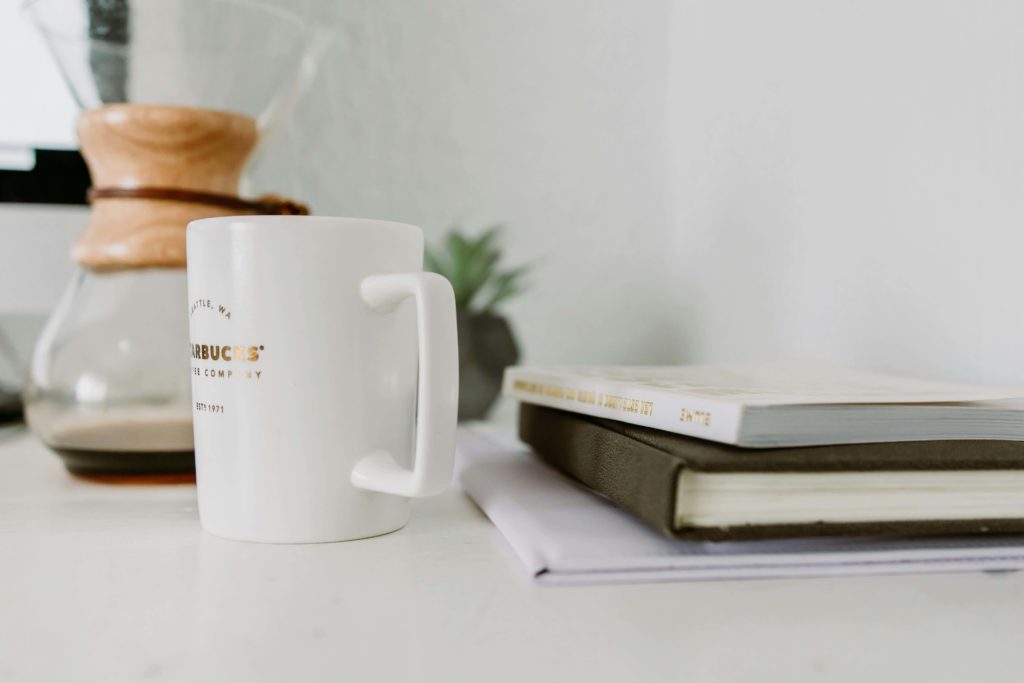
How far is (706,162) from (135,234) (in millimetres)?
570

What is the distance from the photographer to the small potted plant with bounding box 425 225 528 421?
88 centimetres

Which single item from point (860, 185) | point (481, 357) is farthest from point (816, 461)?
point (481, 357)

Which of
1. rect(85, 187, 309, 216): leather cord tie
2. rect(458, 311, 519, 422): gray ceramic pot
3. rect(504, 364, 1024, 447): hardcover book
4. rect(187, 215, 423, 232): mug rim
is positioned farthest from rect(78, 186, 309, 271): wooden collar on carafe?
rect(458, 311, 519, 422): gray ceramic pot

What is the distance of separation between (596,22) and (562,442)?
0.68m

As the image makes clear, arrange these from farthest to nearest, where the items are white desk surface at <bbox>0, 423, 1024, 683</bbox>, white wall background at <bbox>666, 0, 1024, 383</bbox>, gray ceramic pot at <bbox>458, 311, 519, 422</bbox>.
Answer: gray ceramic pot at <bbox>458, 311, 519, 422</bbox>
white wall background at <bbox>666, 0, 1024, 383</bbox>
white desk surface at <bbox>0, 423, 1024, 683</bbox>

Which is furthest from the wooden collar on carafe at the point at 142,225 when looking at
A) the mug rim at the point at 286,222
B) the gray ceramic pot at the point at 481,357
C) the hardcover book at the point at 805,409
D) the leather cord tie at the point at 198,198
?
the gray ceramic pot at the point at 481,357

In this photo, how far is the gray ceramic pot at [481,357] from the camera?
2.88 ft

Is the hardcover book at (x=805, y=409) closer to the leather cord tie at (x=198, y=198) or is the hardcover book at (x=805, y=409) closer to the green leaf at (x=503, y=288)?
the leather cord tie at (x=198, y=198)

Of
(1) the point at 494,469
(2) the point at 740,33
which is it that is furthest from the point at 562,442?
(2) the point at 740,33

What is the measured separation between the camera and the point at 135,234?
0.51 meters

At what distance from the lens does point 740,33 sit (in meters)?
0.78

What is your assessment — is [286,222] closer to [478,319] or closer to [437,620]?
[437,620]

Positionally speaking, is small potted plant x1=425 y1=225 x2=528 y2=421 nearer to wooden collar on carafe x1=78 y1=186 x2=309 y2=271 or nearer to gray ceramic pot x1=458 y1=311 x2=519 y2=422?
gray ceramic pot x1=458 y1=311 x2=519 y2=422

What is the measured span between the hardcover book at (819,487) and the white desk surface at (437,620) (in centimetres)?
2
